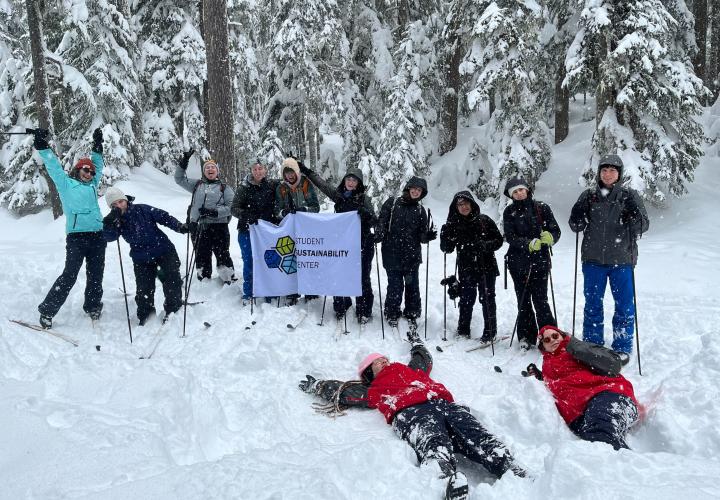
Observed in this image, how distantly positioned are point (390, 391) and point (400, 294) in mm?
2755

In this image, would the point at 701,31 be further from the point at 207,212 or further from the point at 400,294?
the point at 207,212

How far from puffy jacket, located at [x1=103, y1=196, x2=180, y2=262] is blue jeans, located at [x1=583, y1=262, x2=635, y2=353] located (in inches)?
227

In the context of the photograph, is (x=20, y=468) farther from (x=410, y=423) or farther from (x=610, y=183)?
(x=610, y=183)

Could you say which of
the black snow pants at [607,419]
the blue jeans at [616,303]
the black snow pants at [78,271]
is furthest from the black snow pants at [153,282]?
the blue jeans at [616,303]

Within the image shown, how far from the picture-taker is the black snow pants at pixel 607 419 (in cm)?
423

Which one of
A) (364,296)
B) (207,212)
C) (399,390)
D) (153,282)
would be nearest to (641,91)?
(364,296)

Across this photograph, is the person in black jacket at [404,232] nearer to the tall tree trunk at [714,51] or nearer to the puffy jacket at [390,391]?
the puffy jacket at [390,391]

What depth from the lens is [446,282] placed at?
707 cm

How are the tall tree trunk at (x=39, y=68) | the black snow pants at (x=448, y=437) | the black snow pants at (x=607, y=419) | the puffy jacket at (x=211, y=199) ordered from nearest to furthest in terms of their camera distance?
the black snow pants at (x=448, y=437) < the black snow pants at (x=607, y=419) < the puffy jacket at (x=211, y=199) < the tall tree trunk at (x=39, y=68)

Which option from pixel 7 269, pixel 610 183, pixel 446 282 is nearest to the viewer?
pixel 610 183

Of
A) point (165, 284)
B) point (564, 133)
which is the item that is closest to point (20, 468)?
point (165, 284)

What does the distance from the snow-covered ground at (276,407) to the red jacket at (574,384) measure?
6.6 inches

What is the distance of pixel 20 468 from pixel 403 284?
17.5ft

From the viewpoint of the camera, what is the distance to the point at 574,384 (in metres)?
4.92
